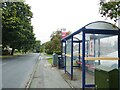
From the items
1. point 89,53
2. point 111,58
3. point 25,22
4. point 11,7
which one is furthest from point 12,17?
point 111,58

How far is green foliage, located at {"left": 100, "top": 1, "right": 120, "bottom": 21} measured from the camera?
24.5 feet

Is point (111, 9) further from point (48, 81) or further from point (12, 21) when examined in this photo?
point (12, 21)

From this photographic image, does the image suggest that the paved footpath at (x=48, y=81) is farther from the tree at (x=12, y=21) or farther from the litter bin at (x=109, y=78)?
the tree at (x=12, y=21)

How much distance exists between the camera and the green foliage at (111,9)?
7461mm

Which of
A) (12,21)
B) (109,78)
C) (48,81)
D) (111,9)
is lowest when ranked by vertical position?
(48,81)

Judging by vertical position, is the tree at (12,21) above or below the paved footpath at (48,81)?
above

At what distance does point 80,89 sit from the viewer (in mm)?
9953

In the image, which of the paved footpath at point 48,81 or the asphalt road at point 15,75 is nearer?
the paved footpath at point 48,81

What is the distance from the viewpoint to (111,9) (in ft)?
24.9

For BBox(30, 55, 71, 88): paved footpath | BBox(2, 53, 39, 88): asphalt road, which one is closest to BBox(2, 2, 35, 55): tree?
BBox(2, 53, 39, 88): asphalt road

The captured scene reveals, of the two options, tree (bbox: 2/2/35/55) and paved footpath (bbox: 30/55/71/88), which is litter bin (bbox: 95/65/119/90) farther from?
tree (bbox: 2/2/35/55)

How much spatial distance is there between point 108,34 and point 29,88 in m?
4.32

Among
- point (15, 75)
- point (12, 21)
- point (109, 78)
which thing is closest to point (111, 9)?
point (109, 78)

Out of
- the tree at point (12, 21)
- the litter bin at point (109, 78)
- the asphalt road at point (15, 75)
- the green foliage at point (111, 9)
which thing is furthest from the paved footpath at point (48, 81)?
the tree at point (12, 21)
